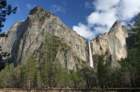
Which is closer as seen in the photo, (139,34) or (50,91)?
(50,91)

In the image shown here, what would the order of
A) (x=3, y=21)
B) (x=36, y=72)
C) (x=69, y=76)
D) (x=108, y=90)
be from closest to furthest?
(x=3, y=21) < (x=108, y=90) < (x=36, y=72) < (x=69, y=76)

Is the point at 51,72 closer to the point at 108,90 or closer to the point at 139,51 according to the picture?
the point at 139,51

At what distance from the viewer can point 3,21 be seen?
1559 centimetres

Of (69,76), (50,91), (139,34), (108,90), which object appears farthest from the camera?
(69,76)

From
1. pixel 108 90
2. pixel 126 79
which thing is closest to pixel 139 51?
pixel 108 90

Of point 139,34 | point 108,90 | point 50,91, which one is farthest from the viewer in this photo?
point 139,34

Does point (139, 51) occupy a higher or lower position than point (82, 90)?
higher

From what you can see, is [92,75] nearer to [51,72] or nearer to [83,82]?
[83,82]

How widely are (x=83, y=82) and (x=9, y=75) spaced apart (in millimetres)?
27973

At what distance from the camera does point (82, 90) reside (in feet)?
145

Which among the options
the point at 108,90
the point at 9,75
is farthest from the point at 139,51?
the point at 9,75

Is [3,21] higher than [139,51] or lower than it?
lower

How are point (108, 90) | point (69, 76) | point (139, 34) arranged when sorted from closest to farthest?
point (108, 90)
point (139, 34)
point (69, 76)

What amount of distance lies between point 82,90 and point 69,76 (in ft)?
260
